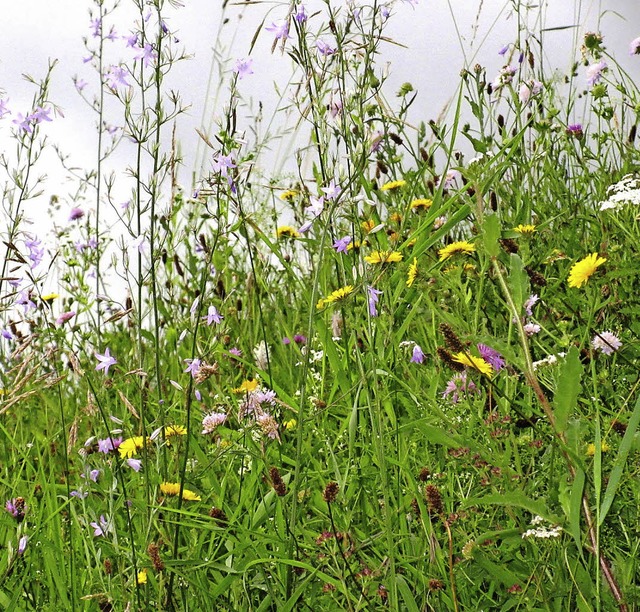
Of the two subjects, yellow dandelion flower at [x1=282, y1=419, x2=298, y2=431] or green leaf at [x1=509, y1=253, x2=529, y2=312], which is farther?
yellow dandelion flower at [x1=282, y1=419, x2=298, y2=431]

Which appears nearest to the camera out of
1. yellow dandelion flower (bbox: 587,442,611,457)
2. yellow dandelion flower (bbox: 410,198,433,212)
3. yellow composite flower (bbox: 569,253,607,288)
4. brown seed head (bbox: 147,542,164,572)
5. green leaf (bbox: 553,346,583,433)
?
green leaf (bbox: 553,346,583,433)

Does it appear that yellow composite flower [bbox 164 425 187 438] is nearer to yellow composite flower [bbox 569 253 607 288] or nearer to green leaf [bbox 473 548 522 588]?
green leaf [bbox 473 548 522 588]

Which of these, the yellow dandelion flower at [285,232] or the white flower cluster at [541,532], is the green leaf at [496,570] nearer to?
the white flower cluster at [541,532]

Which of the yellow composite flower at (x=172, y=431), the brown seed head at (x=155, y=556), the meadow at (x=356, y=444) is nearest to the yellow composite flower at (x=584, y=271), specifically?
the meadow at (x=356, y=444)

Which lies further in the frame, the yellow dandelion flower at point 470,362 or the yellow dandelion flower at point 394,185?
the yellow dandelion flower at point 394,185

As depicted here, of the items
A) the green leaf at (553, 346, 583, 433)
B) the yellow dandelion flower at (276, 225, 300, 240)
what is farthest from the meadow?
the yellow dandelion flower at (276, 225, 300, 240)

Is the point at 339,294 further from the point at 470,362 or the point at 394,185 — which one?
the point at 394,185

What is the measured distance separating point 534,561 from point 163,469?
806mm

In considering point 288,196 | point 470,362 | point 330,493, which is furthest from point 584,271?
point 288,196

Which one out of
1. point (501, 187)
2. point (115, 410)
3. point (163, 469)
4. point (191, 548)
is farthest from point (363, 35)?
point (115, 410)

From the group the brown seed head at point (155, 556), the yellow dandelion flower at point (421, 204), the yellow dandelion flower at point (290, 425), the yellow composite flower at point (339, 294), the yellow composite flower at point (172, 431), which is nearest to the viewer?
the brown seed head at point (155, 556)

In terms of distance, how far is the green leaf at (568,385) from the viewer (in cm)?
119

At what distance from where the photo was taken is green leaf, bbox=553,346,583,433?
119 centimetres

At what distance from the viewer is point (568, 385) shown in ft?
3.96
